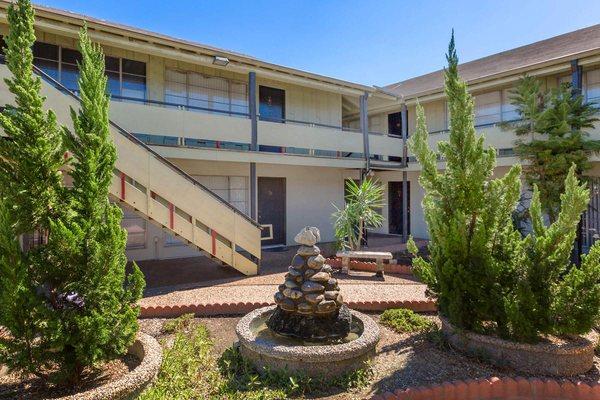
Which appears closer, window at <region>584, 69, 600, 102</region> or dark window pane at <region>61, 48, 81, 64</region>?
dark window pane at <region>61, 48, 81, 64</region>

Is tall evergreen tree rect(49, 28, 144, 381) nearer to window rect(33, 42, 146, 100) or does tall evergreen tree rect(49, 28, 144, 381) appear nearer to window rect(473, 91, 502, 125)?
window rect(33, 42, 146, 100)

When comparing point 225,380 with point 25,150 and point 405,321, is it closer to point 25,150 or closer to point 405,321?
point 405,321

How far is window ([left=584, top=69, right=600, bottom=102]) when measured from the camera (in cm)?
1138

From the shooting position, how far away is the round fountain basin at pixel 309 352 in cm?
431

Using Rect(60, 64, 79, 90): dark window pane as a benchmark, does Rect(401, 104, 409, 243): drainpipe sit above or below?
below

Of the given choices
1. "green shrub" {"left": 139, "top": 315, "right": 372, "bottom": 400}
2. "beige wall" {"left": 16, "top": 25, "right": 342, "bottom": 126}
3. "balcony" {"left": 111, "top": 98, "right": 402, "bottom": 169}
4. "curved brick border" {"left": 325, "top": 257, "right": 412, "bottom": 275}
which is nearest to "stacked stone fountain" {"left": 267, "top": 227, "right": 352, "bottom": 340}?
"green shrub" {"left": 139, "top": 315, "right": 372, "bottom": 400}

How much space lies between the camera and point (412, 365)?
4.69 metres

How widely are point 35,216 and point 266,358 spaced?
3.09 m

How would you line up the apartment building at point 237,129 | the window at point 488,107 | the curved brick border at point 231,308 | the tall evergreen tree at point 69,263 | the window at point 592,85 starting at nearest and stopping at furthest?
the tall evergreen tree at point 69,263, the curved brick border at point 231,308, the apartment building at point 237,129, the window at point 592,85, the window at point 488,107

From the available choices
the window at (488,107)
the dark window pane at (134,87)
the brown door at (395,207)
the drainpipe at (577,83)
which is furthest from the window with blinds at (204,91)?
the drainpipe at (577,83)

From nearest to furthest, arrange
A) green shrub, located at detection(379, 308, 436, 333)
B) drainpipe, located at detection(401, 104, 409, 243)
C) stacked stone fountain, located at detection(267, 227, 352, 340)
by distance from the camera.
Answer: stacked stone fountain, located at detection(267, 227, 352, 340) → green shrub, located at detection(379, 308, 436, 333) → drainpipe, located at detection(401, 104, 409, 243)

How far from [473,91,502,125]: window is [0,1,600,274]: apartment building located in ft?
0.13

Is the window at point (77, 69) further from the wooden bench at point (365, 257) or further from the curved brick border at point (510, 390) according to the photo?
the curved brick border at point (510, 390)

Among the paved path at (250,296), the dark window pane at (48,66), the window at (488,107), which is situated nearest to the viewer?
the paved path at (250,296)
